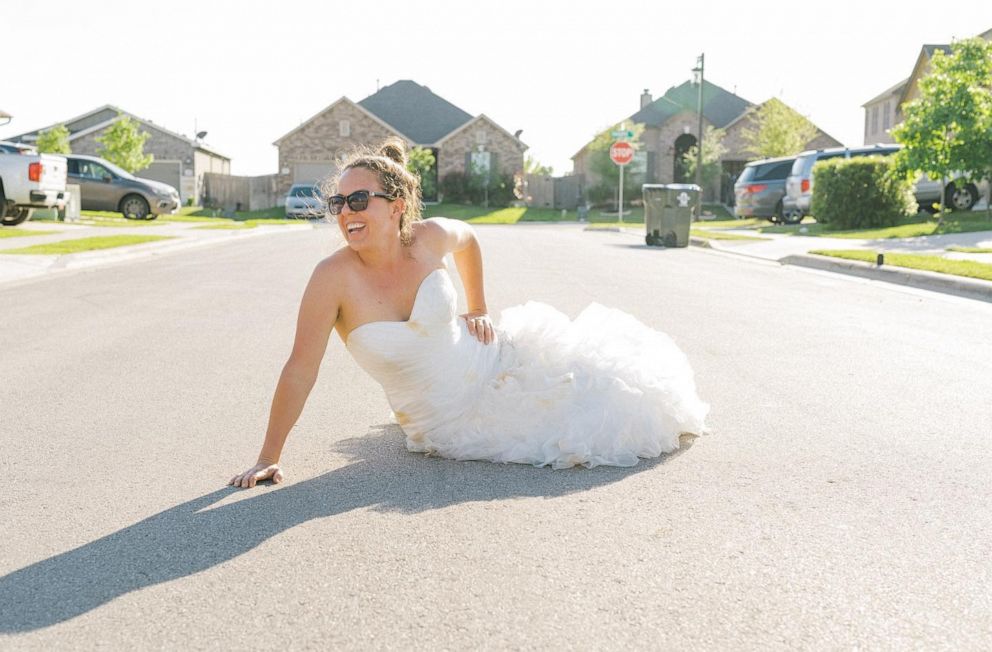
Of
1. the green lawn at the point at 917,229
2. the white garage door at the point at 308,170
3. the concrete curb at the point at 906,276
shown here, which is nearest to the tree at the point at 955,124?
the green lawn at the point at 917,229

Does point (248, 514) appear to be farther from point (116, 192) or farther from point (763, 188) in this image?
point (116, 192)

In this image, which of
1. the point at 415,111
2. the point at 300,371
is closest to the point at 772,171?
the point at 300,371

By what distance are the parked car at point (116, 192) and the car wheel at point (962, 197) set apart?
23178mm

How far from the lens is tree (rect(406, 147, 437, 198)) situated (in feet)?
176

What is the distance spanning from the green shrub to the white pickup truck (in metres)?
18.7

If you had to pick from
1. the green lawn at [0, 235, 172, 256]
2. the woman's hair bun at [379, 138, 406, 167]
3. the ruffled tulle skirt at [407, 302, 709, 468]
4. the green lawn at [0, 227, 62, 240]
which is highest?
the woman's hair bun at [379, 138, 406, 167]

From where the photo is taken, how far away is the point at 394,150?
5000 millimetres

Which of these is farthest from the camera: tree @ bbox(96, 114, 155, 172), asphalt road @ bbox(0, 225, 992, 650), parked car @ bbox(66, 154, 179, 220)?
tree @ bbox(96, 114, 155, 172)

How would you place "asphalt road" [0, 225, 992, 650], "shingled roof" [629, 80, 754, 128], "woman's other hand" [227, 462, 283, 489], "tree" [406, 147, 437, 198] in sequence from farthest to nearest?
"shingled roof" [629, 80, 754, 128], "tree" [406, 147, 437, 198], "woman's other hand" [227, 462, 283, 489], "asphalt road" [0, 225, 992, 650]

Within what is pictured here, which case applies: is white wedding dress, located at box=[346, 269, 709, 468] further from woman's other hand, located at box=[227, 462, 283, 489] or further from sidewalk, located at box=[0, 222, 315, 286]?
sidewalk, located at box=[0, 222, 315, 286]

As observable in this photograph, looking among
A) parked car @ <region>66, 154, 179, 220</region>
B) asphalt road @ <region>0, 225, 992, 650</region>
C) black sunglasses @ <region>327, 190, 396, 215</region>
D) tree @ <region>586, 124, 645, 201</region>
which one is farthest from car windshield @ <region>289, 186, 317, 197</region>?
black sunglasses @ <region>327, 190, 396, 215</region>

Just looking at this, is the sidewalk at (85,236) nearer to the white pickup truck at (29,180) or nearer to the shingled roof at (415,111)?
the white pickup truck at (29,180)

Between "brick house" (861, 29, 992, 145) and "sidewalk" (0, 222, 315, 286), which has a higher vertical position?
"brick house" (861, 29, 992, 145)

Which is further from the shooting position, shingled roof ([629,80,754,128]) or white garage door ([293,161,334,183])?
shingled roof ([629,80,754,128])
